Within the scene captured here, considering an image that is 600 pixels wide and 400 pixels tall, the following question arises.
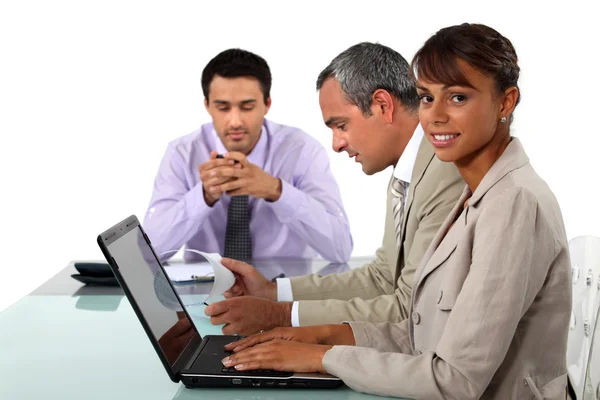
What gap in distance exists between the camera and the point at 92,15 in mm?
5855

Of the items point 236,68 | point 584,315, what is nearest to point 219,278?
point 584,315

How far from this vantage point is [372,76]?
100 inches

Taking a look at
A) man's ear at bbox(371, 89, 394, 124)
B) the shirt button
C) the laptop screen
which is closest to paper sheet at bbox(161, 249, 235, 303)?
the laptop screen

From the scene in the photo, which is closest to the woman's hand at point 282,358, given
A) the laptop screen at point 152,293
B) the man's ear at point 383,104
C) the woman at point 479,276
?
the woman at point 479,276

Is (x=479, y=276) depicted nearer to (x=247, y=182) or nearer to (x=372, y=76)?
(x=372, y=76)

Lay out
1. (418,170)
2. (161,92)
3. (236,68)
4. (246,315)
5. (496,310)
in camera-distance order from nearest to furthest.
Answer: (496,310), (246,315), (418,170), (236,68), (161,92)

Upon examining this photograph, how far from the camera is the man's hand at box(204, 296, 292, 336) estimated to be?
2.20 meters

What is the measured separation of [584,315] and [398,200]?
0.65 metres

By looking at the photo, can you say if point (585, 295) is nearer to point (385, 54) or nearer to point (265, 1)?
point (385, 54)

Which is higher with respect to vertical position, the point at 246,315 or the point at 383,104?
the point at 383,104

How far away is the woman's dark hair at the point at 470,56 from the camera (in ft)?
5.82

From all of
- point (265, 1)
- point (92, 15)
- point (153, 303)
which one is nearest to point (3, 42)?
point (92, 15)

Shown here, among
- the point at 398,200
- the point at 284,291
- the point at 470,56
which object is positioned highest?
the point at 470,56

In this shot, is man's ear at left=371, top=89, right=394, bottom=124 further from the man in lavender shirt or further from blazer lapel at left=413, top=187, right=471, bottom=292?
the man in lavender shirt
